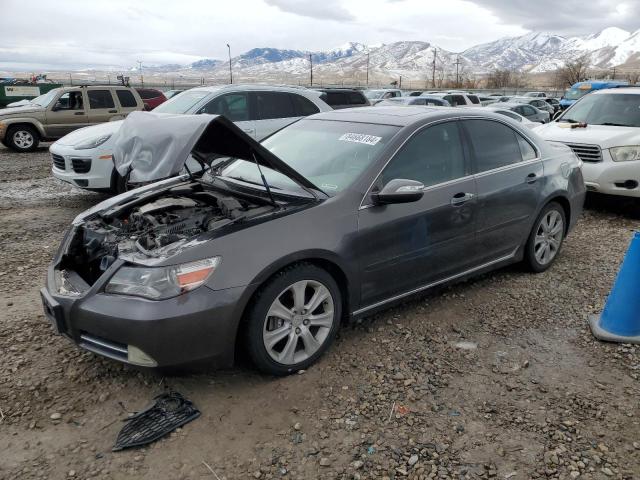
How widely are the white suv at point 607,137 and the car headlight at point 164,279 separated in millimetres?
5995

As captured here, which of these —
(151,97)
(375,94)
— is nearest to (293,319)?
(151,97)

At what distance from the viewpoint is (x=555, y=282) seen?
4.76 m

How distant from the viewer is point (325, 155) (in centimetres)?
385

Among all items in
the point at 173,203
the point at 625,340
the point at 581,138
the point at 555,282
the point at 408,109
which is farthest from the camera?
the point at 581,138

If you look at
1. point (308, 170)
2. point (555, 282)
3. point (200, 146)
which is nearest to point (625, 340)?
point (555, 282)

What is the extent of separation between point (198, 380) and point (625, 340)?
298cm

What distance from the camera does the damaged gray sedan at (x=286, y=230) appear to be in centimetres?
282

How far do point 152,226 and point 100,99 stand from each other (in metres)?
11.5

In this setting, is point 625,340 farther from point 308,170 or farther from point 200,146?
point 200,146

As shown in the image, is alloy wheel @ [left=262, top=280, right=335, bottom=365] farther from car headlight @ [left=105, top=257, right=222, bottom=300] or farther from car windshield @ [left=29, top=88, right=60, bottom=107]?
car windshield @ [left=29, top=88, right=60, bottom=107]

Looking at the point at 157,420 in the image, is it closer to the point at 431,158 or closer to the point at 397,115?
the point at 431,158

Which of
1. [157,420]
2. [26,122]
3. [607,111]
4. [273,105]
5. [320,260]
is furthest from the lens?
[26,122]

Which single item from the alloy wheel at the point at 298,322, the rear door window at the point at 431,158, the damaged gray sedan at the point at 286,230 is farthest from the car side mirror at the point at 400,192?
the alloy wheel at the point at 298,322

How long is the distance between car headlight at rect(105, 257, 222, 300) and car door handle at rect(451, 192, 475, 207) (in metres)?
1.93
